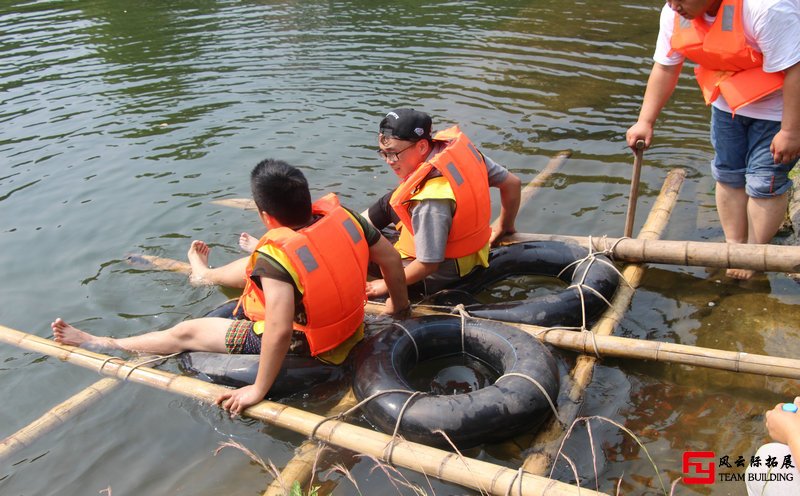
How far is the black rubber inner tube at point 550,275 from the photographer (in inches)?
196

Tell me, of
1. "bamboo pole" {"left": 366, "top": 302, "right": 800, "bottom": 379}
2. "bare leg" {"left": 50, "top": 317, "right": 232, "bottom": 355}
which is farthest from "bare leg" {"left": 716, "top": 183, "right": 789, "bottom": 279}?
"bare leg" {"left": 50, "top": 317, "right": 232, "bottom": 355}

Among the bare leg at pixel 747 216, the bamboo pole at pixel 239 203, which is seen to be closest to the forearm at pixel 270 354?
the bare leg at pixel 747 216

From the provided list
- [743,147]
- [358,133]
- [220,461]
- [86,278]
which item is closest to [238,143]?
[358,133]

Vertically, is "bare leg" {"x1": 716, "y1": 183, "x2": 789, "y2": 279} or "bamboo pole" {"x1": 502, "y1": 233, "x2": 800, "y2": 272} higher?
"bare leg" {"x1": 716, "y1": 183, "x2": 789, "y2": 279}

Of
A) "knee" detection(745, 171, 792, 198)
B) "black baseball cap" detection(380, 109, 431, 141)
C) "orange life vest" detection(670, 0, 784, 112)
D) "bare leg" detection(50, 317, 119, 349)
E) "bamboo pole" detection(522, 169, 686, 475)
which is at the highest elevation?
"orange life vest" detection(670, 0, 784, 112)

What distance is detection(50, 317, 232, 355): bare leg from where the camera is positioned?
16.1ft

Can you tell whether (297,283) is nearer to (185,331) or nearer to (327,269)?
(327,269)

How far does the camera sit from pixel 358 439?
3.82 meters

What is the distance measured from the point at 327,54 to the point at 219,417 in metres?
9.17

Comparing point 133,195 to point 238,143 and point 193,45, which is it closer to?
point 238,143

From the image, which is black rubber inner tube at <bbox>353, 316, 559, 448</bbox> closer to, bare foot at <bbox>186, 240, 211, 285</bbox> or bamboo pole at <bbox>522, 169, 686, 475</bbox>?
bamboo pole at <bbox>522, 169, 686, 475</bbox>

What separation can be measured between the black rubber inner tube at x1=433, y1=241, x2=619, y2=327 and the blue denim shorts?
1.15 m

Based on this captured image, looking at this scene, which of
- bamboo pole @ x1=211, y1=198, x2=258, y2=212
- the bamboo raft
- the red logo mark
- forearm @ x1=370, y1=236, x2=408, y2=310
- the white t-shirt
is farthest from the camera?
bamboo pole @ x1=211, y1=198, x2=258, y2=212

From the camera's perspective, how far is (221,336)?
4852mm
